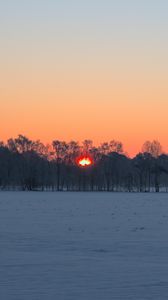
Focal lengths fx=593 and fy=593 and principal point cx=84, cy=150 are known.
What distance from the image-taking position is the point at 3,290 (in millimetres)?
9539

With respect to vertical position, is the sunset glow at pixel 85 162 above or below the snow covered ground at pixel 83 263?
above

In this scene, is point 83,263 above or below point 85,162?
below

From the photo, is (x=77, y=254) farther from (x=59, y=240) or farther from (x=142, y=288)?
(x=142, y=288)

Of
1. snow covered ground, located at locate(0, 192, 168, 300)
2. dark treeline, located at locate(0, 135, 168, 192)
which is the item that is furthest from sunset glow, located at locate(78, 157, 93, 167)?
snow covered ground, located at locate(0, 192, 168, 300)

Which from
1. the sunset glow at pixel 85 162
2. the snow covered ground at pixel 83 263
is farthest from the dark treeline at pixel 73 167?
the snow covered ground at pixel 83 263

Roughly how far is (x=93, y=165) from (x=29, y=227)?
123316 millimetres

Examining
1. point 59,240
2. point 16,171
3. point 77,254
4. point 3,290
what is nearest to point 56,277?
point 3,290

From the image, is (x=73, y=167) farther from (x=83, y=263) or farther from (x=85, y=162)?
(x=83, y=263)

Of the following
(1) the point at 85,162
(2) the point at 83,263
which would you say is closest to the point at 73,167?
(1) the point at 85,162

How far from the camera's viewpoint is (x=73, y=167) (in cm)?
15000

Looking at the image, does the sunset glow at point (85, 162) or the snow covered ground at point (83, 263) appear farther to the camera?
the sunset glow at point (85, 162)

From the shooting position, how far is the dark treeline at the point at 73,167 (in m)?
136

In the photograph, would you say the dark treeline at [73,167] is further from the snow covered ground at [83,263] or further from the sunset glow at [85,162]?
the snow covered ground at [83,263]

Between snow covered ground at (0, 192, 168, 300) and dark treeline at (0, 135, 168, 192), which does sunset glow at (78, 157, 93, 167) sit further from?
snow covered ground at (0, 192, 168, 300)
